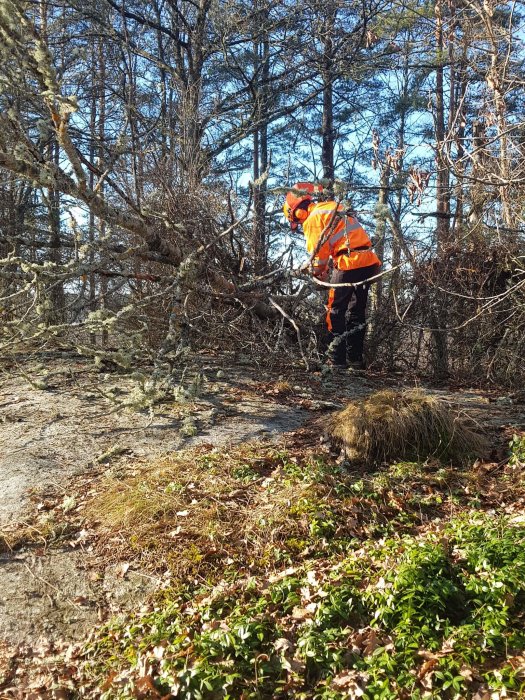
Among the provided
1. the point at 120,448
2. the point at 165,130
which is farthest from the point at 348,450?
the point at 165,130

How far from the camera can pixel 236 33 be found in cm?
1004

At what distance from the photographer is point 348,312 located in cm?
740

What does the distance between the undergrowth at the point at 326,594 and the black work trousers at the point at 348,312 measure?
2991mm

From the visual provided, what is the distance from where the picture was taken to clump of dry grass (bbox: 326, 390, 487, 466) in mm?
4387

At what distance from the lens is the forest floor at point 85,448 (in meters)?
2.94

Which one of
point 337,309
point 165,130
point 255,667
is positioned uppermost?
point 165,130

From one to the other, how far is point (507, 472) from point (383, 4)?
840 cm

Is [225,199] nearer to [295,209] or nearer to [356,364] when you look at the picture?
[295,209]

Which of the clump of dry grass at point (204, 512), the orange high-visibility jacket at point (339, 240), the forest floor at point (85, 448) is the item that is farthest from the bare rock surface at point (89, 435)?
the orange high-visibility jacket at point (339, 240)

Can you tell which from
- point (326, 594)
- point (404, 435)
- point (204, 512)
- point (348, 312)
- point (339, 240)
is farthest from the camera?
point (348, 312)

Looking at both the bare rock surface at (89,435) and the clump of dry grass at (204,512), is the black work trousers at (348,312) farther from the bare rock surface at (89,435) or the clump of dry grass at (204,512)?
the clump of dry grass at (204,512)

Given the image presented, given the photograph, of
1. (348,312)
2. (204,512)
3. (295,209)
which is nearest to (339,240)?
(295,209)

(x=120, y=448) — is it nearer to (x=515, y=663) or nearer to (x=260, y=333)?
(x=260, y=333)

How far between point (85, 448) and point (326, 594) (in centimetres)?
259
